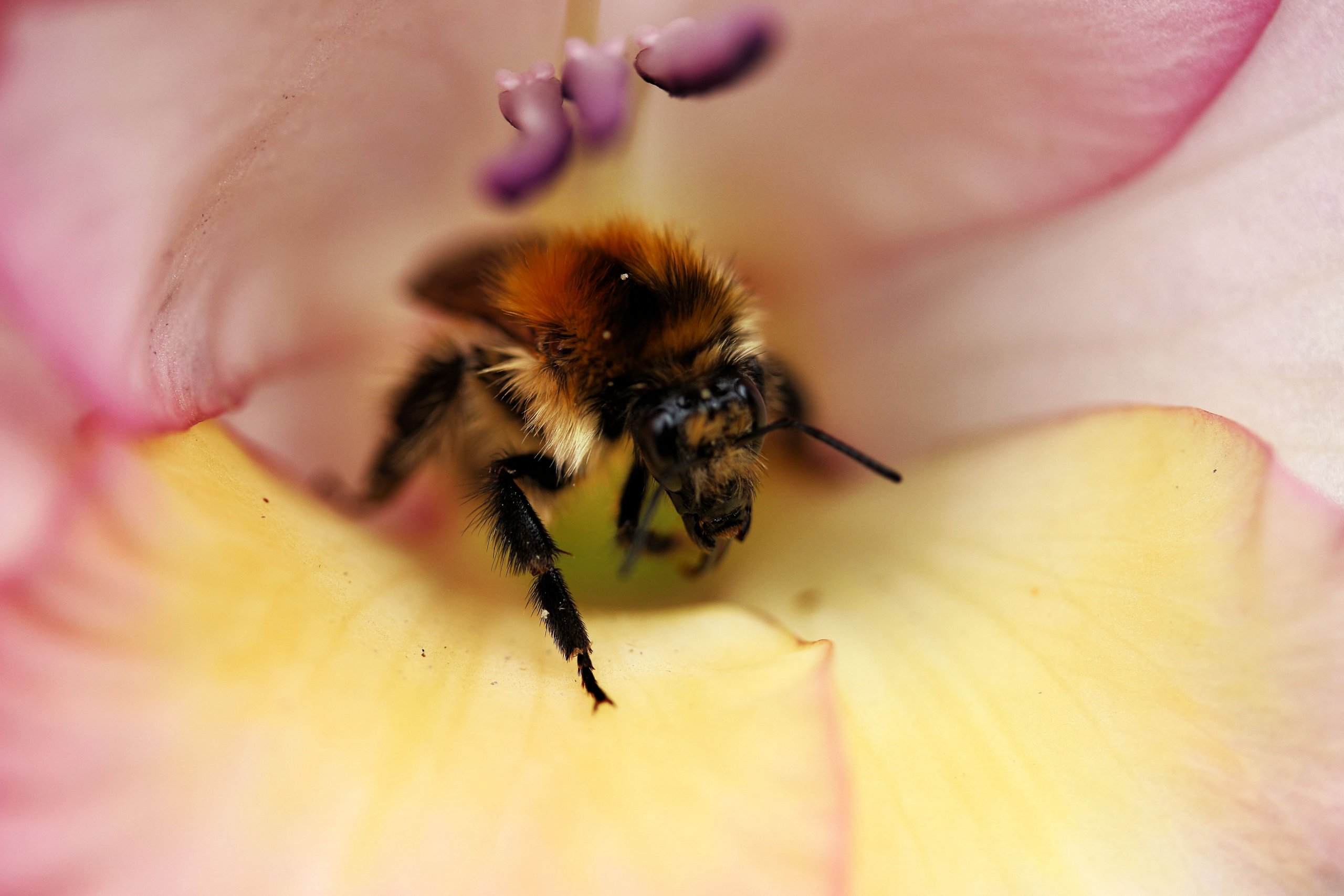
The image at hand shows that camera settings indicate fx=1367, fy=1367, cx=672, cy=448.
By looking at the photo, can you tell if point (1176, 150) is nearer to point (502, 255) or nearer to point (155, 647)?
point (502, 255)

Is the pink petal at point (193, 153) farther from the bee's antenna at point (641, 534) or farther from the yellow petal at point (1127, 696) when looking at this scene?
the yellow petal at point (1127, 696)

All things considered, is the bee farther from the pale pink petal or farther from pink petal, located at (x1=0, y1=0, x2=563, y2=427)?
the pale pink petal

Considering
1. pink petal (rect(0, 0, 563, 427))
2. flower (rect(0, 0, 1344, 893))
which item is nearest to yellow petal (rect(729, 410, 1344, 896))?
flower (rect(0, 0, 1344, 893))

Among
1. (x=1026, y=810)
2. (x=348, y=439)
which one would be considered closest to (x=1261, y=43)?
(x=1026, y=810)

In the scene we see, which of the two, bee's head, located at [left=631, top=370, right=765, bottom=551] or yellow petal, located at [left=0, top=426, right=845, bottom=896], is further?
bee's head, located at [left=631, top=370, right=765, bottom=551]

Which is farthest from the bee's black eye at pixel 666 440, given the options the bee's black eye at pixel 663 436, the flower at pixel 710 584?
the flower at pixel 710 584

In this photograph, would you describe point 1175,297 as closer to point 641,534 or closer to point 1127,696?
point 1127,696

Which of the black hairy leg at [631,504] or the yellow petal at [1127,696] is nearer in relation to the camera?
the yellow petal at [1127,696]

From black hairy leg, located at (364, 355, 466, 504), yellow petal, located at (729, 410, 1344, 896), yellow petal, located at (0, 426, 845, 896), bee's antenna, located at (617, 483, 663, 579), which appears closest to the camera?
yellow petal, located at (0, 426, 845, 896)
